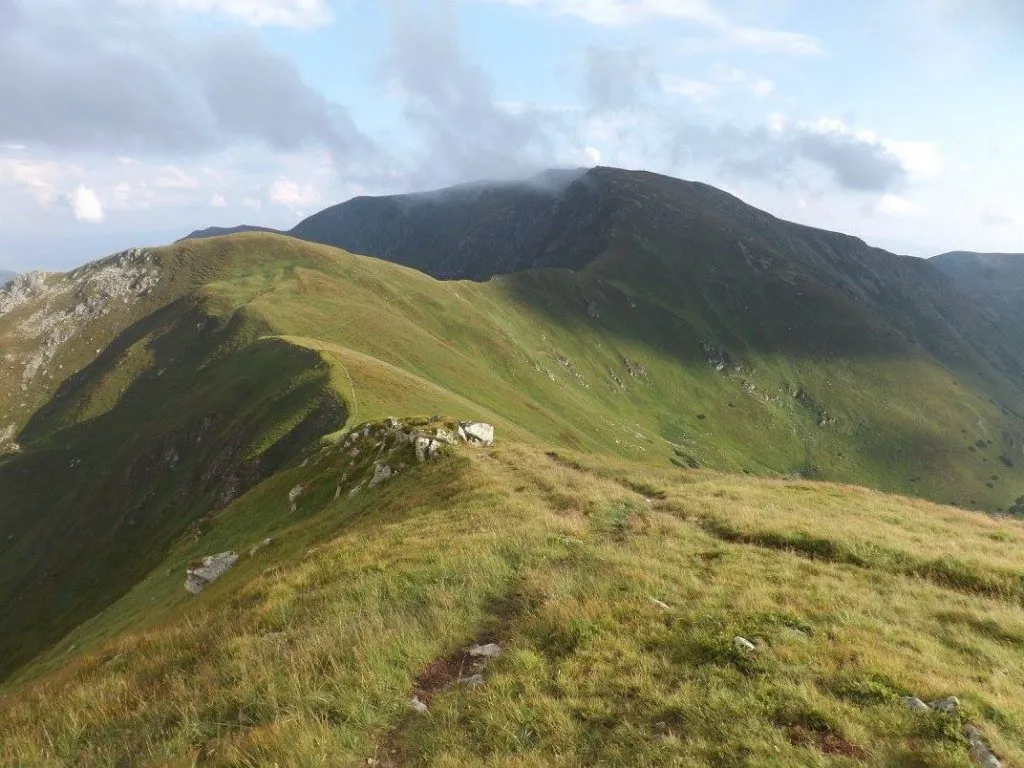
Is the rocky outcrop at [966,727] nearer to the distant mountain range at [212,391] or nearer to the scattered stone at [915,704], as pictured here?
the scattered stone at [915,704]

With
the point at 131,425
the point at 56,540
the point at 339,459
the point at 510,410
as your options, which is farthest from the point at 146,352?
the point at 339,459

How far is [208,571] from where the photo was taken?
115ft

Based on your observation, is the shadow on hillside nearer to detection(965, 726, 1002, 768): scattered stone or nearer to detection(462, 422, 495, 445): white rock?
detection(462, 422, 495, 445): white rock

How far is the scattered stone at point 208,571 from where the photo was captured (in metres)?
34.4

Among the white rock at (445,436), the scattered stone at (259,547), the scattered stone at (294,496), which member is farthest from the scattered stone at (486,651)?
the scattered stone at (294,496)

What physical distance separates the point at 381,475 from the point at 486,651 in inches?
996

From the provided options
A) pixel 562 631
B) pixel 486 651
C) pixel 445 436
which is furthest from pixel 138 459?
pixel 562 631

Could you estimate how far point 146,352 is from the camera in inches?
5728

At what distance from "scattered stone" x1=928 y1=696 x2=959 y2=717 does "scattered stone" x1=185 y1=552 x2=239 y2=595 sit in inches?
1366

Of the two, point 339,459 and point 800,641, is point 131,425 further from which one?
point 800,641

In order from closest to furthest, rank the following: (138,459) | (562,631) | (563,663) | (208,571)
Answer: (563,663) < (562,631) < (208,571) < (138,459)

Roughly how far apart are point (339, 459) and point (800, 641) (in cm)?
3816

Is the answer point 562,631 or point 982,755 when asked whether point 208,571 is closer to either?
point 562,631

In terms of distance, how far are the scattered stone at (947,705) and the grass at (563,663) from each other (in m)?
0.17
